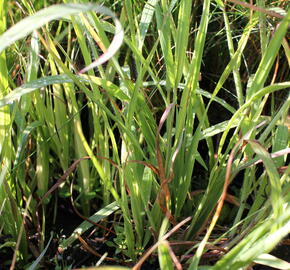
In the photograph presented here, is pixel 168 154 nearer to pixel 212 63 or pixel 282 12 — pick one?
pixel 282 12

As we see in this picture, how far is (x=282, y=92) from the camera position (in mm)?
1030

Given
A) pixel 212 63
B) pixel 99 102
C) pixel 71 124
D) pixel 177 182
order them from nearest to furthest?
pixel 99 102, pixel 177 182, pixel 71 124, pixel 212 63

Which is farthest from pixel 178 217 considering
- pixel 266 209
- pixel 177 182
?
pixel 266 209

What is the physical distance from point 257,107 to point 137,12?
0.32 metres

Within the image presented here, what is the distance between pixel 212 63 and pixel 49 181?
43cm

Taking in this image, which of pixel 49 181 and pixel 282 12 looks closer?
pixel 282 12

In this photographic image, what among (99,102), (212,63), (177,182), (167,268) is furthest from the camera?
(212,63)

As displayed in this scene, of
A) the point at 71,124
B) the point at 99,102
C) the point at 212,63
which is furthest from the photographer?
the point at 212,63

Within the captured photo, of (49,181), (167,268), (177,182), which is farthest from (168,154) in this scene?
(49,181)

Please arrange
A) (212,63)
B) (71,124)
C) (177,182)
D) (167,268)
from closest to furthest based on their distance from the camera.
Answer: (167,268)
(177,182)
(71,124)
(212,63)

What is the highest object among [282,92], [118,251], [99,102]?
[99,102]

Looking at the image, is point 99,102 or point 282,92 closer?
point 99,102

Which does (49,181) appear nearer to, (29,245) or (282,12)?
(29,245)

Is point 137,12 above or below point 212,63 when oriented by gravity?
above
